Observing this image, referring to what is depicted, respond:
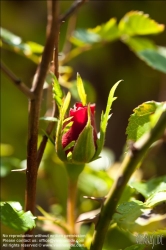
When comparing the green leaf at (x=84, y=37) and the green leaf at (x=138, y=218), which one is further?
the green leaf at (x=84, y=37)

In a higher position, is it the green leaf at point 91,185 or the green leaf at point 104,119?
the green leaf at point 104,119

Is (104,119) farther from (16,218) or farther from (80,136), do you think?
(16,218)

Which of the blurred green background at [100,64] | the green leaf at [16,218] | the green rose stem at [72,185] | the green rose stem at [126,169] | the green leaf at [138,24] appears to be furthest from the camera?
the blurred green background at [100,64]

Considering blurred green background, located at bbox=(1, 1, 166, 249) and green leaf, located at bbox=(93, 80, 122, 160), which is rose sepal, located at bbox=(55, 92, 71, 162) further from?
blurred green background, located at bbox=(1, 1, 166, 249)

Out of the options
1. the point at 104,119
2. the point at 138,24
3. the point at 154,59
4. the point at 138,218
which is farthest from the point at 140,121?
the point at 138,24

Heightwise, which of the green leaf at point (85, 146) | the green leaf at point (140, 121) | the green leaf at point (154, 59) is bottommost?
the green leaf at point (85, 146)

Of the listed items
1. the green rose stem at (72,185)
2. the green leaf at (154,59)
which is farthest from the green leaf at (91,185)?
the green leaf at (154,59)

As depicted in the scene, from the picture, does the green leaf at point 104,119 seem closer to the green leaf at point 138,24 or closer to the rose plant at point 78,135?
the rose plant at point 78,135

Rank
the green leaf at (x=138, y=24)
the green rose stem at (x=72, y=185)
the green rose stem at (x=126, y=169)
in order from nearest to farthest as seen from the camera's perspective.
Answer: the green rose stem at (x=126, y=169), the green rose stem at (x=72, y=185), the green leaf at (x=138, y=24)
